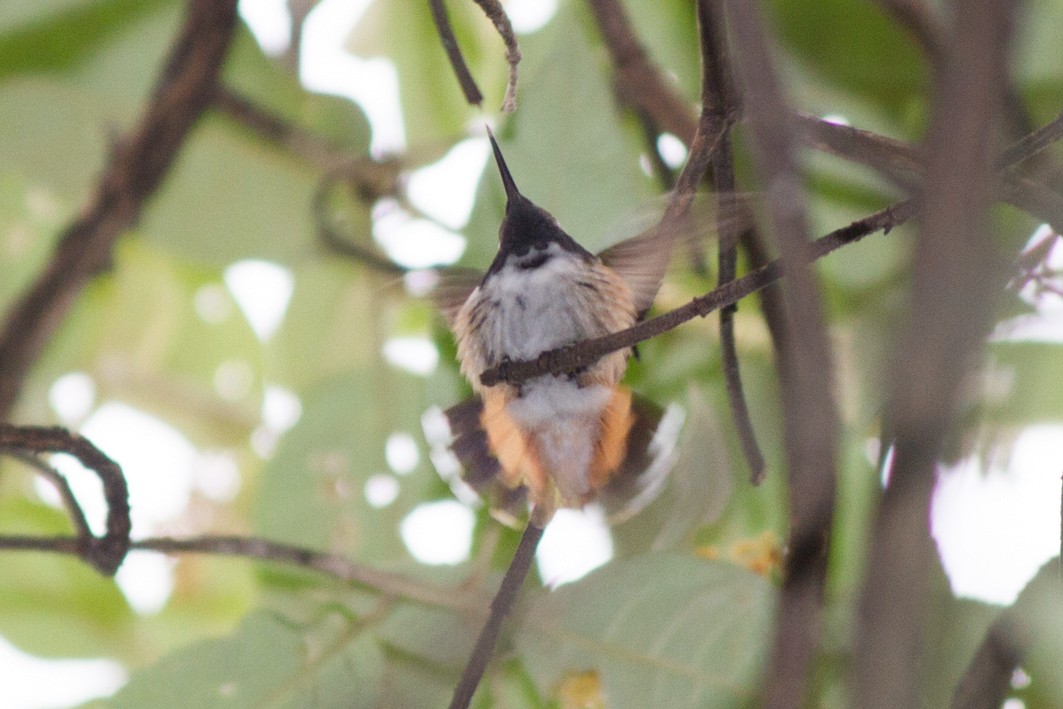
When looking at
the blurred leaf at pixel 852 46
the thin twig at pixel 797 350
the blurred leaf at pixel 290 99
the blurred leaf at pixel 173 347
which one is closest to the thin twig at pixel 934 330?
the thin twig at pixel 797 350

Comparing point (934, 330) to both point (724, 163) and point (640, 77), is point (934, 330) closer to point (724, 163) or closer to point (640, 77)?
point (724, 163)

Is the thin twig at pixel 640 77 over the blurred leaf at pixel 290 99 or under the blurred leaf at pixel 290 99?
under

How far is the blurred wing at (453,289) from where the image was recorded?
82.4 inches

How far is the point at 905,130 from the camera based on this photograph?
2.62 meters

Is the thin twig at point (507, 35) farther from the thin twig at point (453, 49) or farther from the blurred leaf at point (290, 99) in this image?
the blurred leaf at point (290, 99)

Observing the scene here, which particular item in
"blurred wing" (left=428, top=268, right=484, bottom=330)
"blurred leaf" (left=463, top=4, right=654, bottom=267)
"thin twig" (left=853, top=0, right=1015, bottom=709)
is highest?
"blurred leaf" (left=463, top=4, right=654, bottom=267)

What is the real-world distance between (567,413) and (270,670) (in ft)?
2.23

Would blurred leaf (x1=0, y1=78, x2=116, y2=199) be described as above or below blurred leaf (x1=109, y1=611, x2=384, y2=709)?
above

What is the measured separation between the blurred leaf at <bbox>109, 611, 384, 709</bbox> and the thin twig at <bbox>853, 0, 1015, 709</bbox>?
153 centimetres

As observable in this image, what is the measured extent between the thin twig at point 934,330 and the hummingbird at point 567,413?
1082mm

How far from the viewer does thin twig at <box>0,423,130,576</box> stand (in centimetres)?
157

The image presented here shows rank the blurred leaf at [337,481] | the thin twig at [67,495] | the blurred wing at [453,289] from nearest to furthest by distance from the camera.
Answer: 1. the thin twig at [67,495]
2. the blurred wing at [453,289]
3. the blurred leaf at [337,481]

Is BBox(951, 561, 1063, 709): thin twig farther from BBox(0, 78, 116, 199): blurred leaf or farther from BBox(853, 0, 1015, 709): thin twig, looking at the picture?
BBox(0, 78, 116, 199): blurred leaf

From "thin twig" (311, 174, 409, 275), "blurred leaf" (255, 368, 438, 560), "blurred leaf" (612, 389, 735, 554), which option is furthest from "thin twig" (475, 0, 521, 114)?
"thin twig" (311, 174, 409, 275)
